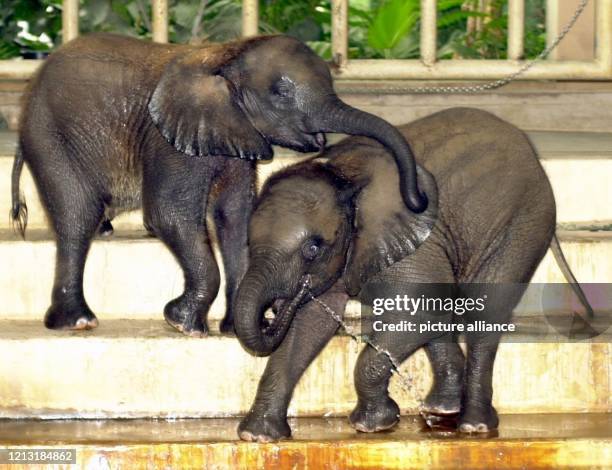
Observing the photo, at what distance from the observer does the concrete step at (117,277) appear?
6.72m

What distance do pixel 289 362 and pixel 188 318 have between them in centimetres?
61

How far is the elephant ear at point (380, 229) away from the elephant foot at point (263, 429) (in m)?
0.58

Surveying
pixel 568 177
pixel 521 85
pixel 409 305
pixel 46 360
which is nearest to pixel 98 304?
pixel 46 360

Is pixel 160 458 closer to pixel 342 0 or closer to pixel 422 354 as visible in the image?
pixel 422 354

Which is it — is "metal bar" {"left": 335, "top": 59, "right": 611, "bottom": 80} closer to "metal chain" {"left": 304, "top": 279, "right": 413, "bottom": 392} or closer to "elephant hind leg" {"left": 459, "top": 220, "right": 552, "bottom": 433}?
"metal chain" {"left": 304, "top": 279, "right": 413, "bottom": 392}

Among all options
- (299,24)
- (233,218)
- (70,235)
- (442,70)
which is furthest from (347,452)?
(299,24)

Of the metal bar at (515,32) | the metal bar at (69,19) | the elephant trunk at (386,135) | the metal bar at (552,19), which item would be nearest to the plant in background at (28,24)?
the metal bar at (69,19)

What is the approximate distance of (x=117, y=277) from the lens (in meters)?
6.73

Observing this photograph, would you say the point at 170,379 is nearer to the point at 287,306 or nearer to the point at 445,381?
the point at 287,306

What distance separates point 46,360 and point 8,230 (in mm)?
1133

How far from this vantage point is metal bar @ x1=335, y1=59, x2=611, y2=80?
28.0ft

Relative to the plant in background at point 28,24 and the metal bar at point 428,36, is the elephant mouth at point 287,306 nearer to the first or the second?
the metal bar at point 428,36

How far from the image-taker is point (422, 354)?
628 cm

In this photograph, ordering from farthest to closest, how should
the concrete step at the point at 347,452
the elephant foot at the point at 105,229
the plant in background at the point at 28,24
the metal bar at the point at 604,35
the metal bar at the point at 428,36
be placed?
the plant in background at the point at 28,24 < the metal bar at the point at 604,35 < the metal bar at the point at 428,36 < the elephant foot at the point at 105,229 < the concrete step at the point at 347,452
